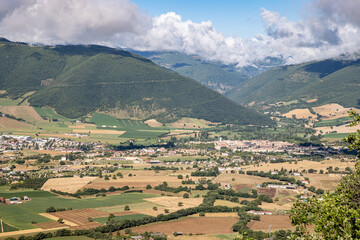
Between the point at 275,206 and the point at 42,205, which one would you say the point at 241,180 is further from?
the point at 42,205

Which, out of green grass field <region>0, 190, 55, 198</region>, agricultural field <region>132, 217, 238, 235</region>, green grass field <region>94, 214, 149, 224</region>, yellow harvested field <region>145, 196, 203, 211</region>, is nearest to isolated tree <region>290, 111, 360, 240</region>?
agricultural field <region>132, 217, 238, 235</region>

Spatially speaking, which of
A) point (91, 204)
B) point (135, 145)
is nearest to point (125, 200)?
point (91, 204)

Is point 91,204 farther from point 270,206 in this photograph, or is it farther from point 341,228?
point 341,228

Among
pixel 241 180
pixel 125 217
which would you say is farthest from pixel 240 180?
pixel 125 217

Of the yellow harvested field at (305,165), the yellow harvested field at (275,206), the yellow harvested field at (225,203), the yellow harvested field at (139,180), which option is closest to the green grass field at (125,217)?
the yellow harvested field at (225,203)

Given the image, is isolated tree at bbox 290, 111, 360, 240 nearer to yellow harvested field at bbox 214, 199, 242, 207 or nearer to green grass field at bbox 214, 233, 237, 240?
green grass field at bbox 214, 233, 237, 240

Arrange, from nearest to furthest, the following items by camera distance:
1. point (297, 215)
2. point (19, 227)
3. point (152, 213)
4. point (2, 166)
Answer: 1. point (297, 215)
2. point (19, 227)
3. point (152, 213)
4. point (2, 166)
